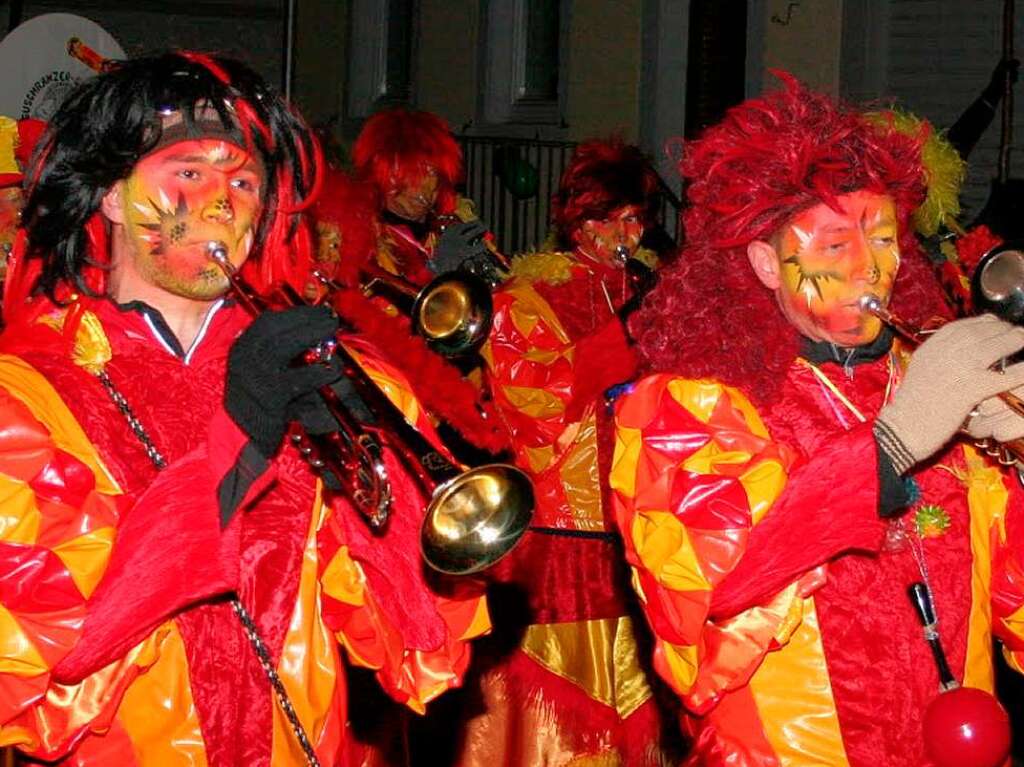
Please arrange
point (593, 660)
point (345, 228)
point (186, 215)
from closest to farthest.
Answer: point (186, 215), point (593, 660), point (345, 228)

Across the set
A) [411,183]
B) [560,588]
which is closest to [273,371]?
[560,588]

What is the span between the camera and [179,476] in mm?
3004

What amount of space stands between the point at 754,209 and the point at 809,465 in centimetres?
61

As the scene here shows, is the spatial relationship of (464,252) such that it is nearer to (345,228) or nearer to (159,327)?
(345,228)

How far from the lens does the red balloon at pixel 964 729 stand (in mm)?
3176

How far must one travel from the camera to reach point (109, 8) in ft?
57.3

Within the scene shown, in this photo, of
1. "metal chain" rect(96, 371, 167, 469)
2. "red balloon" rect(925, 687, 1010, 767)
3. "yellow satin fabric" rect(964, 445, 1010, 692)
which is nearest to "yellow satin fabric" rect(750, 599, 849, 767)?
"red balloon" rect(925, 687, 1010, 767)

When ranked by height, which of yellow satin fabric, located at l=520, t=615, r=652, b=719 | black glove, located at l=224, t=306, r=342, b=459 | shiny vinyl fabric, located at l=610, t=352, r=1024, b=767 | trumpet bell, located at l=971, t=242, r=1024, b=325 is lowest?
yellow satin fabric, located at l=520, t=615, r=652, b=719

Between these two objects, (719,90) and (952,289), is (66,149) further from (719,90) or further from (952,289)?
(719,90)

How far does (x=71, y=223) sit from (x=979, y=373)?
5.93 feet

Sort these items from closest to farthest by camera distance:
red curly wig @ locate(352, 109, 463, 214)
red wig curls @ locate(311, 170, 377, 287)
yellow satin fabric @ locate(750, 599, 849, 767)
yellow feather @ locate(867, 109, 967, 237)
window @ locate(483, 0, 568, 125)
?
1. yellow satin fabric @ locate(750, 599, 849, 767)
2. yellow feather @ locate(867, 109, 967, 237)
3. red wig curls @ locate(311, 170, 377, 287)
4. red curly wig @ locate(352, 109, 463, 214)
5. window @ locate(483, 0, 568, 125)

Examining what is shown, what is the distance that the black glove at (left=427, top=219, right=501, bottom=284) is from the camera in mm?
7379

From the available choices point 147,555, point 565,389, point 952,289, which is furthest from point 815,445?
point 565,389

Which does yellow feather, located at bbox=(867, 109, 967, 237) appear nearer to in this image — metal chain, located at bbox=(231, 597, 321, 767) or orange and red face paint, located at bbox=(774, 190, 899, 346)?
orange and red face paint, located at bbox=(774, 190, 899, 346)
